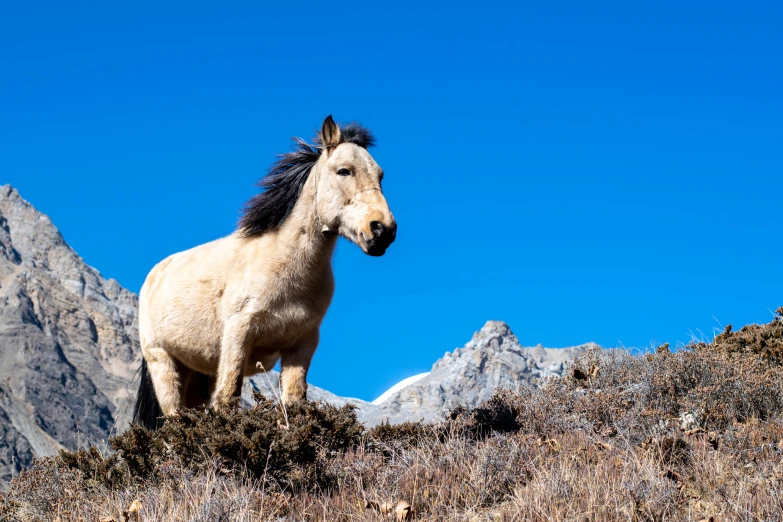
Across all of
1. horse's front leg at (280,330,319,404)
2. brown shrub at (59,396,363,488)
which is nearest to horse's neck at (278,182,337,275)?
horse's front leg at (280,330,319,404)

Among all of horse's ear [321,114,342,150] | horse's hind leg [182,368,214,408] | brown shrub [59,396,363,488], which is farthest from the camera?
horse's hind leg [182,368,214,408]

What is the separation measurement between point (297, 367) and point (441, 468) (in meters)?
1.91

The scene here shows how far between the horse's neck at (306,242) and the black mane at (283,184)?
0.19m

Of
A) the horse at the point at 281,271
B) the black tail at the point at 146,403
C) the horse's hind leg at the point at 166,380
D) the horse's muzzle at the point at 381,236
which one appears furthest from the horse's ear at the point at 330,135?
the black tail at the point at 146,403

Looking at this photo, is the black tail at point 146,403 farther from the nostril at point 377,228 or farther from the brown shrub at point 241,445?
the nostril at point 377,228

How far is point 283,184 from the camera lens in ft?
26.6

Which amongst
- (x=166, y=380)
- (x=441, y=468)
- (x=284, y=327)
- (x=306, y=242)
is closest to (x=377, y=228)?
(x=306, y=242)

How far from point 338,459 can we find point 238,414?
34.4 inches

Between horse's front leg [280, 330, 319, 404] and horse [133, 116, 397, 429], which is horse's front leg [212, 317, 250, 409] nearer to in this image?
horse [133, 116, 397, 429]

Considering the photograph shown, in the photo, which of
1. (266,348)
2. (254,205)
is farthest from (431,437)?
(254,205)

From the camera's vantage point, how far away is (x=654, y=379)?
9.03m

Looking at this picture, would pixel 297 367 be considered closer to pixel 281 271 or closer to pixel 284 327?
pixel 284 327

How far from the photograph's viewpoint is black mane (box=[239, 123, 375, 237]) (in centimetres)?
786

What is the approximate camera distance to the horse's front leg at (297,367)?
7.39m
